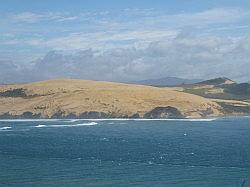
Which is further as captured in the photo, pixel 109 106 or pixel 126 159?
pixel 109 106

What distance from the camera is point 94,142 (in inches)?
3905

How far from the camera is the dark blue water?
60844 millimetres

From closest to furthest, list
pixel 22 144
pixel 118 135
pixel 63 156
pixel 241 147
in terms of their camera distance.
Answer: pixel 63 156 < pixel 241 147 < pixel 22 144 < pixel 118 135

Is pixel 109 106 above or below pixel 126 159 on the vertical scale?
above

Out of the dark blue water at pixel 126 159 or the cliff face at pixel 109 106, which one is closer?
the dark blue water at pixel 126 159

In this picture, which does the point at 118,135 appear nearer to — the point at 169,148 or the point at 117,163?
the point at 169,148

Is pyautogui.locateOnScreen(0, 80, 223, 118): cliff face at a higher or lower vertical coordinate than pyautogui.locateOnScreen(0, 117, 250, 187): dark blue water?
higher

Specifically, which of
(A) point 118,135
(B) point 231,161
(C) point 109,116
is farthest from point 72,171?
(C) point 109,116

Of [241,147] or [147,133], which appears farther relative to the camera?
[147,133]

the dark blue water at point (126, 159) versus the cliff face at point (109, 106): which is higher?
the cliff face at point (109, 106)

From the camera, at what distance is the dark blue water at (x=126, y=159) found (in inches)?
2395

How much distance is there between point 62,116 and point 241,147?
103 metres

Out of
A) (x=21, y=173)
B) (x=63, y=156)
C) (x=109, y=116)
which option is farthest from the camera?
(x=109, y=116)

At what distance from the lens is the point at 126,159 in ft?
249
